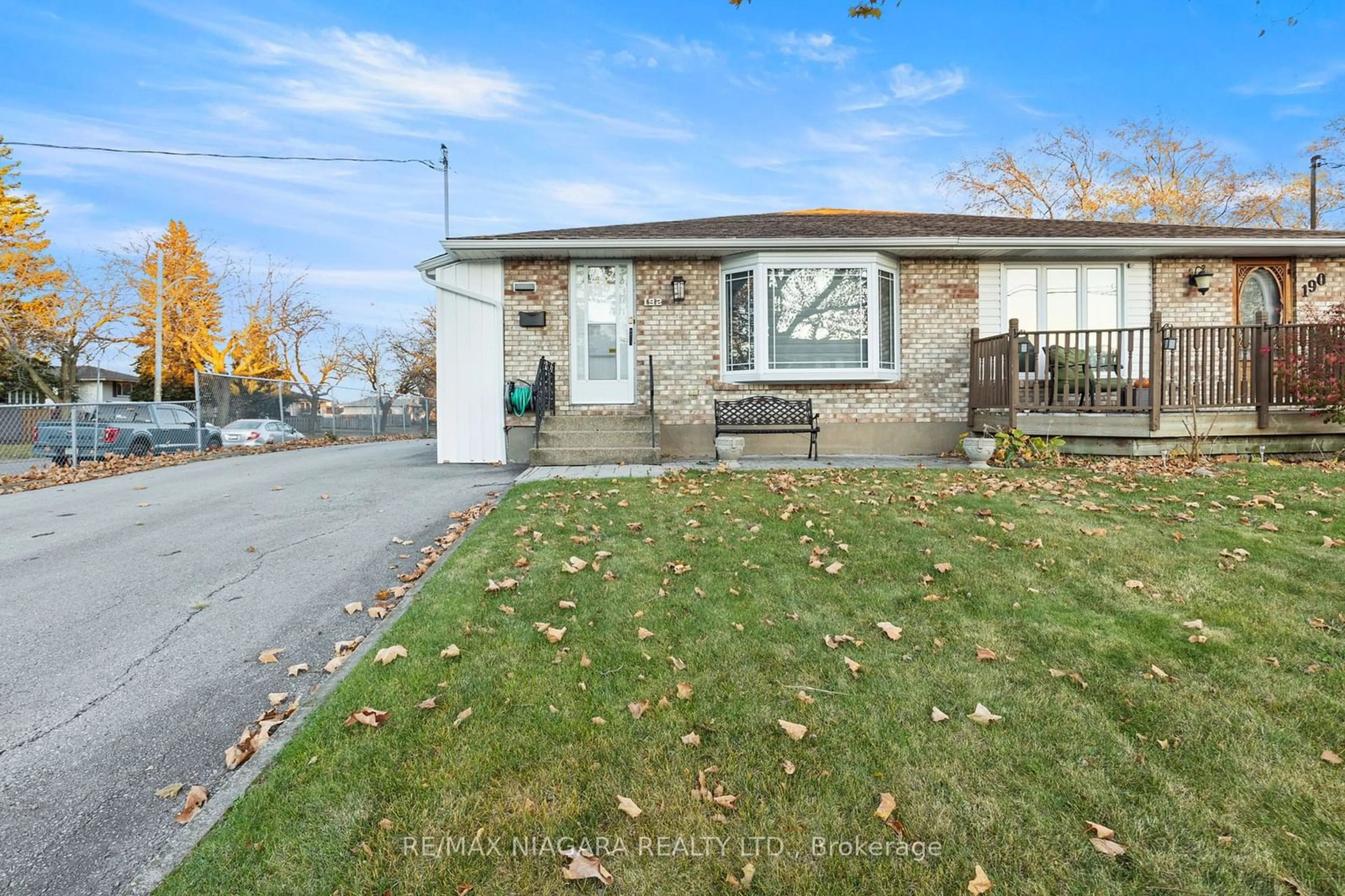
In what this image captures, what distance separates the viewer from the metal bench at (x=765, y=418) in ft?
32.7

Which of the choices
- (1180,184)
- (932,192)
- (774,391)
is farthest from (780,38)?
(1180,184)

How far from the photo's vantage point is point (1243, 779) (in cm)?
217

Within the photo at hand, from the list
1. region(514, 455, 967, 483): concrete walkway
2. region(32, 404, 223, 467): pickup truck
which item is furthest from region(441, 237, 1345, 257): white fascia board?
region(32, 404, 223, 467): pickup truck

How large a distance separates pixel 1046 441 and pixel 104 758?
10343mm

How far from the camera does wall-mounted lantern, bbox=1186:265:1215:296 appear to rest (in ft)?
35.6

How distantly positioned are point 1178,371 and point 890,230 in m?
4.83

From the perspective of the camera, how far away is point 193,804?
220 cm

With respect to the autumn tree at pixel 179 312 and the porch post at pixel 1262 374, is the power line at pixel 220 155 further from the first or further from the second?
the porch post at pixel 1262 374

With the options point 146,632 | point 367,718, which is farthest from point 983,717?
point 146,632

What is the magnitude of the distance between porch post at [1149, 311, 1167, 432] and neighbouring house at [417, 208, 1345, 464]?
5.09ft

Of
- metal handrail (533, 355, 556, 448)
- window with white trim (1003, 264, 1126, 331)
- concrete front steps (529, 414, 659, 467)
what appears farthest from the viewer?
window with white trim (1003, 264, 1126, 331)

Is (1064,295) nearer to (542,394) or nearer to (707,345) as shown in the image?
(707,345)

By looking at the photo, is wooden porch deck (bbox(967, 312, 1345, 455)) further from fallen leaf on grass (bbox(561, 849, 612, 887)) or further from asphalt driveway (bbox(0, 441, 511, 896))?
fallen leaf on grass (bbox(561, 849, 612, 887))

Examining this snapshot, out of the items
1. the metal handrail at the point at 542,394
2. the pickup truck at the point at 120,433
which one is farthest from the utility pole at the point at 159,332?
the metal handrail at the point at 542,394
